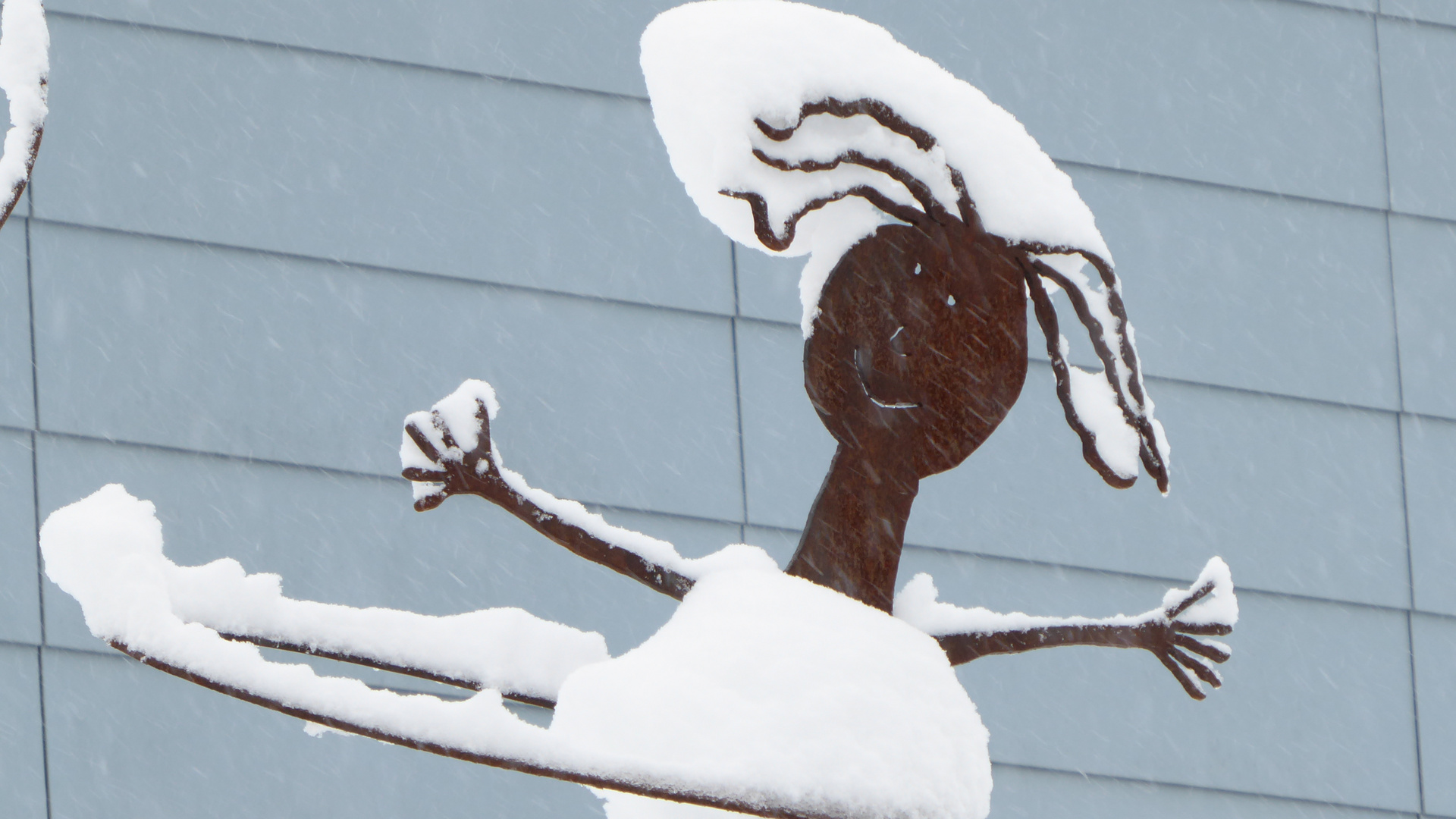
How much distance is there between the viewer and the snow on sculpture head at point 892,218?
1.30m

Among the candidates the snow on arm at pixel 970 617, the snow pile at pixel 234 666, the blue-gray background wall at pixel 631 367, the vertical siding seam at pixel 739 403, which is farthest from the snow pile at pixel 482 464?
the vertical siding seam at pixel 739 403

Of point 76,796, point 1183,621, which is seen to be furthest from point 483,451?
point 76,796

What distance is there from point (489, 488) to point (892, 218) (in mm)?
352

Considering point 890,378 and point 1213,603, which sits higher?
point 890,378

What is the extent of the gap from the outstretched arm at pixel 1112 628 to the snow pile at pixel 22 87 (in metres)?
0.68

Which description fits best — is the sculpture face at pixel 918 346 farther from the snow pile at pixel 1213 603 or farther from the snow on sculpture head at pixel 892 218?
the snow pile at pixel 1213 603

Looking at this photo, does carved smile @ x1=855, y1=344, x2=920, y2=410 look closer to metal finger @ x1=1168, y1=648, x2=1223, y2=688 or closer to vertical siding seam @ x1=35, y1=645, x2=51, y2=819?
metal finger @ x1=1168, y1=648, x2=1223, y2=688

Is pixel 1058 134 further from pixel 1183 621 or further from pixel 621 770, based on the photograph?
pixel 621 770

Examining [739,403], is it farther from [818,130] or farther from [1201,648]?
[818,130]

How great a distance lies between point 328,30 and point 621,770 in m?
2.14

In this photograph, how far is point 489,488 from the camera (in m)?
1.31

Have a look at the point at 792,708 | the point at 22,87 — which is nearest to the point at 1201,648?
the point at 792,708

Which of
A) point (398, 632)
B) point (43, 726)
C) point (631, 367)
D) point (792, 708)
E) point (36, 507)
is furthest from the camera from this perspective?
point (631, 367)

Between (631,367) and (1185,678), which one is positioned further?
(631,367)
